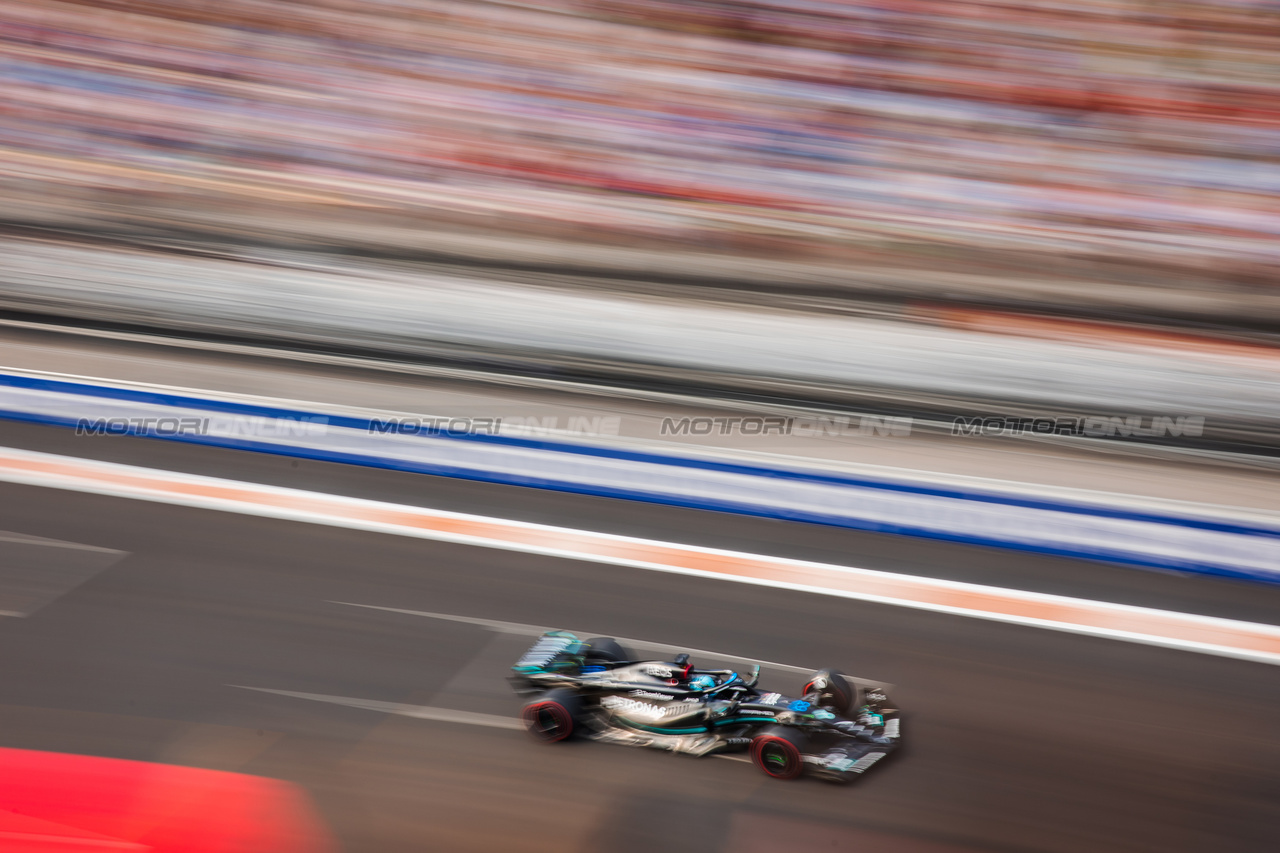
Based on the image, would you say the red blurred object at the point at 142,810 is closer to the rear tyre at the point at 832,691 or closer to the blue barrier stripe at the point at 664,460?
the rear tyre at the point at 832,691

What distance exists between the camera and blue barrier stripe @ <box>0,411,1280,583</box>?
180 inches

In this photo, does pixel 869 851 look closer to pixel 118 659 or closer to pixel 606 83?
pixel 118 659

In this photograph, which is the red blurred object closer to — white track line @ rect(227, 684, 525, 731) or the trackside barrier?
white track line @ rect(227, 684, 525, 731)

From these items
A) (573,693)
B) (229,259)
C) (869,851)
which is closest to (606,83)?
(229,259)

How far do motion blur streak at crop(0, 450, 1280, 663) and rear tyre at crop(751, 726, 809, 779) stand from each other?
1.26 m

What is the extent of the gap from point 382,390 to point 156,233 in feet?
7.27

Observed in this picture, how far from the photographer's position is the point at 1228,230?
5.34m

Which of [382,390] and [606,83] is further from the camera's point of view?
[606,83]

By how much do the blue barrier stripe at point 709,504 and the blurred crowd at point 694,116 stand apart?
1741 millimetres

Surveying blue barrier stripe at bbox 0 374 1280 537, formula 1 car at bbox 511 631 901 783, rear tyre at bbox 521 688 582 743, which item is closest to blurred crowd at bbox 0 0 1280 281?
blue barrier stripe at bbox 0 374 1280 537

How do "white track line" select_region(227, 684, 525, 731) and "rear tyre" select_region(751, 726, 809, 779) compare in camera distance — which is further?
"white track line" select_region(227, 684, 525, 731)

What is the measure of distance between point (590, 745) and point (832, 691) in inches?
31.5

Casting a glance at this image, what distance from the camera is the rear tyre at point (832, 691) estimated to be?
3252 millimetres

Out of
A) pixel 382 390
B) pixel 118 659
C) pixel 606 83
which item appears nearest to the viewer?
pixel 118 659
